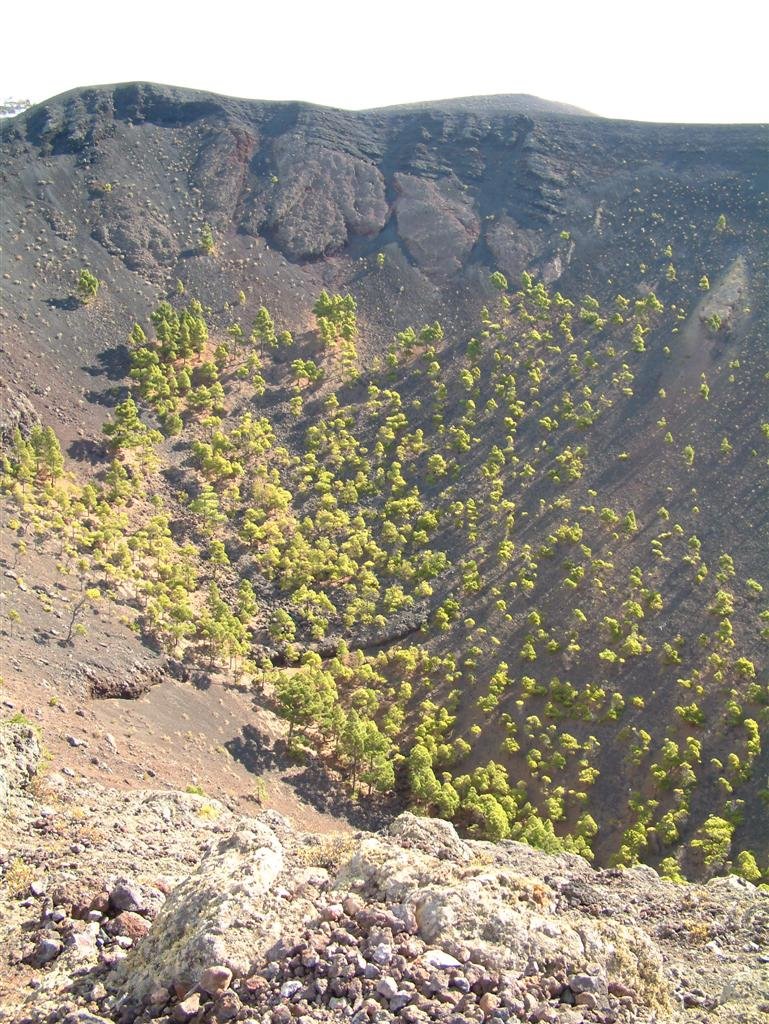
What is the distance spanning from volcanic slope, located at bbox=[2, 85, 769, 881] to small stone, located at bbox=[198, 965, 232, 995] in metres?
33.4

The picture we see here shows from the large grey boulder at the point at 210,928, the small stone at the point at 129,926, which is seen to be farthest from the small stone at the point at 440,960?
the small stone at the point at 129,926

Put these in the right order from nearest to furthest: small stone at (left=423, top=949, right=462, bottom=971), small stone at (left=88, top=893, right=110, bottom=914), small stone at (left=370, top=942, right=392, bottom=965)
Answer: small stone at (left=370, top=942, right=392, bottom=965) → small stone at (left=423, top=949, right=462, bottom=971) → small stone at (left=88, top=893, right=110, bottom=914)

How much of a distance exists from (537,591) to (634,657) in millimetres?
9092

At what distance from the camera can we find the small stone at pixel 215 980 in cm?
1678

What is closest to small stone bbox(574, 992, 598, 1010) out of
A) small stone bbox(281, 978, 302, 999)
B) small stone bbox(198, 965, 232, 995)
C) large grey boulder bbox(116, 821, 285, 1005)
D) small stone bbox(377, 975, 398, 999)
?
small stone bbox(377, 975, 398, 999)

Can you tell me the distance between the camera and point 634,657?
60031 mm

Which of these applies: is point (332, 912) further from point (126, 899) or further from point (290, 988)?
point (126, 899)

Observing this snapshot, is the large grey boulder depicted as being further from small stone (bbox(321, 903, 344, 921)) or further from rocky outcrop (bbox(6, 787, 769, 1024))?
small stone (bbox(321, 903, 344, 921))

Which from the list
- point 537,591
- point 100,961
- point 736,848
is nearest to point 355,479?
point 537,591

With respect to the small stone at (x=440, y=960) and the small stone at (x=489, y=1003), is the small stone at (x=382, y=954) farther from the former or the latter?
the small stone at (x=489, y=1003)

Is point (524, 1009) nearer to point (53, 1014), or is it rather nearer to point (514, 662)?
point (53, 1014)

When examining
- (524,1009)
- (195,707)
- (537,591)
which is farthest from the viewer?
(537,591)

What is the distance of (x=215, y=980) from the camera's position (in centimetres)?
1683

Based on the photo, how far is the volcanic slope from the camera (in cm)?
5619
